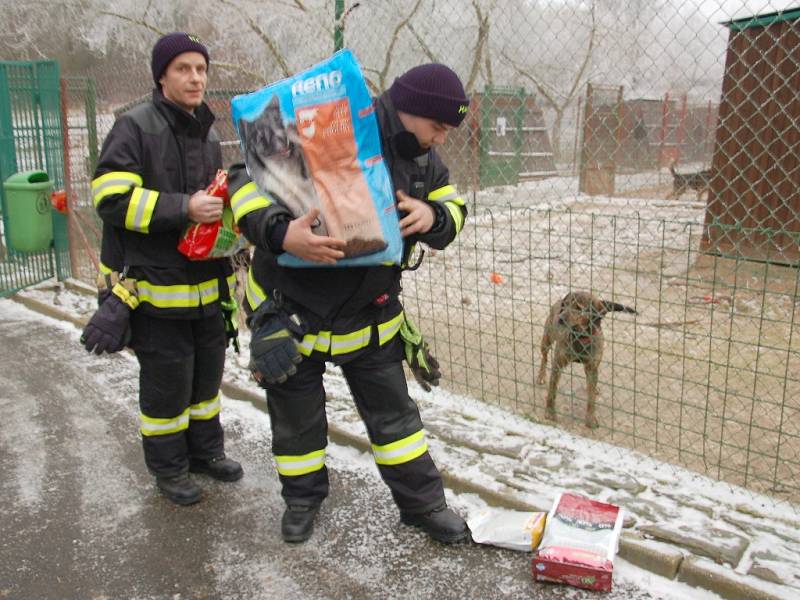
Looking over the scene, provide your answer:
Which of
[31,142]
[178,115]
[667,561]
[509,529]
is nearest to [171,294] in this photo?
[178,115]

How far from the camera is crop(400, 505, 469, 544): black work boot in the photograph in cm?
292

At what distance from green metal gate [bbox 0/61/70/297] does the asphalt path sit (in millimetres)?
3185

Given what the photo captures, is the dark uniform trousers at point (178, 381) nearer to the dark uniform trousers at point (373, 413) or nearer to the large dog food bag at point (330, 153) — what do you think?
the dark uniform trousers at point (373, 413)

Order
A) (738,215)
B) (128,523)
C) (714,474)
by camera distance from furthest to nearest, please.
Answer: (738,215) < (714,474) < (128,523)

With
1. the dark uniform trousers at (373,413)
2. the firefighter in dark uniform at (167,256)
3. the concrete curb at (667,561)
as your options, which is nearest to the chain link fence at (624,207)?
the concrete curb at (667,561)

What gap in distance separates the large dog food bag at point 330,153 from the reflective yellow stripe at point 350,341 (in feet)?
1.21

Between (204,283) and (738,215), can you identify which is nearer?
(204,283)

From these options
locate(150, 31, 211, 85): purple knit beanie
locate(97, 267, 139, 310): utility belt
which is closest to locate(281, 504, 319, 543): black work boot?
locate(97, 267, 139, 310): utility belt

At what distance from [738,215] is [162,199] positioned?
286 inches

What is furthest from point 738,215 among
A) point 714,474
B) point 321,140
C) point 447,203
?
point 321,140

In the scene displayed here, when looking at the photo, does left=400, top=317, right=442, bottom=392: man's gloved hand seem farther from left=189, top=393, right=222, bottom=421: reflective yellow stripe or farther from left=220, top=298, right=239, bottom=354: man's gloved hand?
left=189, top=393, right=222, bottom=421: reflective yellow stripe

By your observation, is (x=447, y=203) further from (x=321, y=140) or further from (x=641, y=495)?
(x=641, y=495)

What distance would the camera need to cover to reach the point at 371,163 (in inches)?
95.1

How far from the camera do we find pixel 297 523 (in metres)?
3.00
